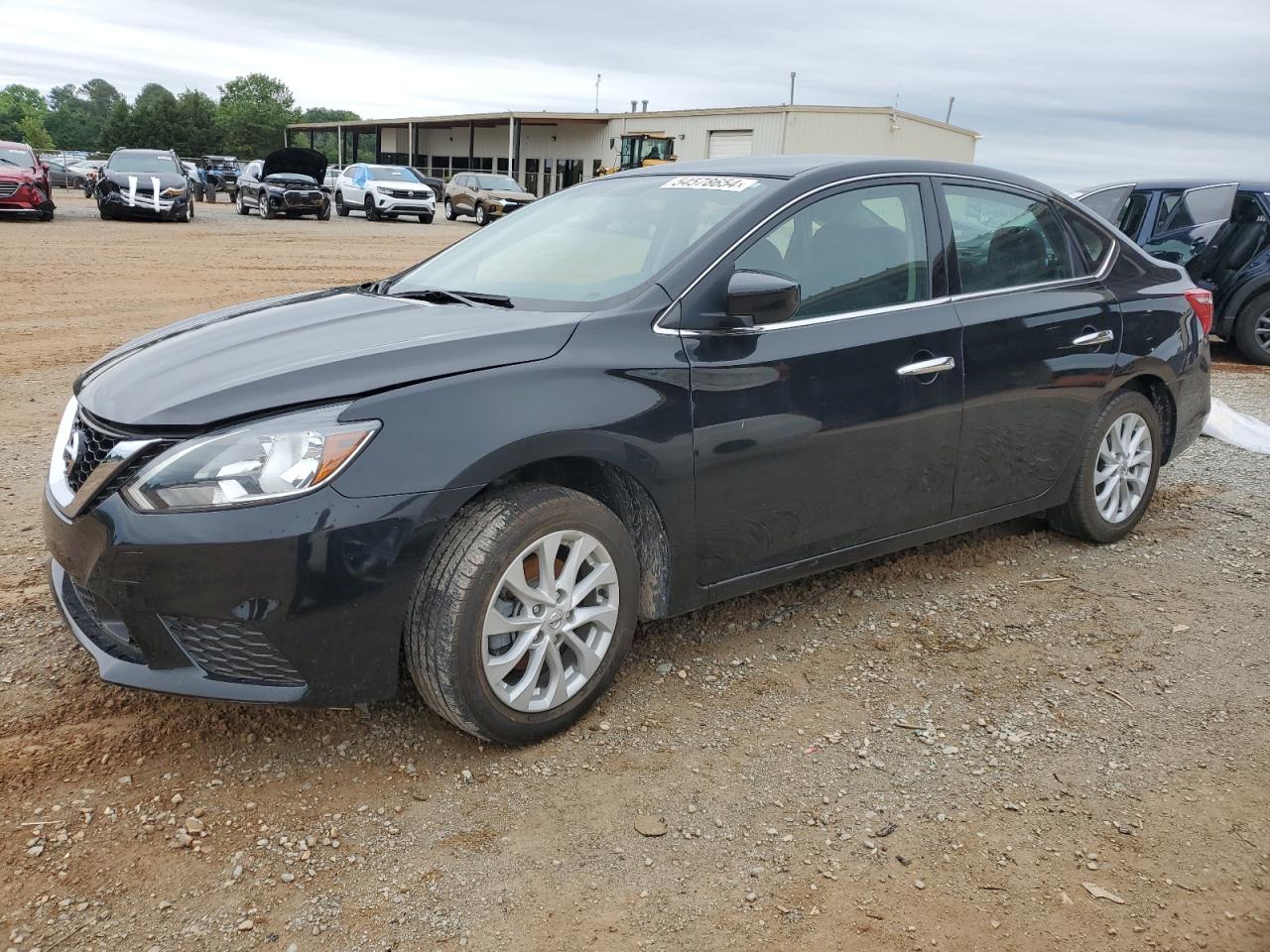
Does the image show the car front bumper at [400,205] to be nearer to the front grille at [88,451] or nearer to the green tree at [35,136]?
the front grille at [88,451]

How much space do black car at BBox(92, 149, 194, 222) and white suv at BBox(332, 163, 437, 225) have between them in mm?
7249

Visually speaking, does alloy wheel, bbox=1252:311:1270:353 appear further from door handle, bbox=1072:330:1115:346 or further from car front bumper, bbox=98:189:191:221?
car front bumper, bbox=98:189:191:221

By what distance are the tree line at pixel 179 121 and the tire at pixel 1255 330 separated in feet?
253

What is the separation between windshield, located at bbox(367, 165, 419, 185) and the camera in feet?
97.4

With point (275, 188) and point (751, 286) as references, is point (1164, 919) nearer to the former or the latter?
point (751, 286)

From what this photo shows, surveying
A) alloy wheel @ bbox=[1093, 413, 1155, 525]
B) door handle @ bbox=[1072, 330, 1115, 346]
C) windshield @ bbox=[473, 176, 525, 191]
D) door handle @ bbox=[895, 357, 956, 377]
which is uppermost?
windshield @ bbox=[473, 176, 525, 191]

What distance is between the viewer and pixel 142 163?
73.2 feet

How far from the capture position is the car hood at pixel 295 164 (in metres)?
28.1

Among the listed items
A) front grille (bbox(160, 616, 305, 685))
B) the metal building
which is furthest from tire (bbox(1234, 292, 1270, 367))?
the metal building

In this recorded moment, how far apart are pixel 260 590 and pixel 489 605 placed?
57 centimetres

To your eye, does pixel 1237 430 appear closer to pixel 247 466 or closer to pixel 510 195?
pixel 247 466

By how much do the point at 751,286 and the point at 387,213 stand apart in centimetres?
2811

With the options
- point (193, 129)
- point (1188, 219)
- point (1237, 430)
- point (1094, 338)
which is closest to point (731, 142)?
point (1188, 219)

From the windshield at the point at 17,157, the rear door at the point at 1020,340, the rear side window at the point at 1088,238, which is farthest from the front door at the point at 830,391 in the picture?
→ the windshield at the point at 17,157
